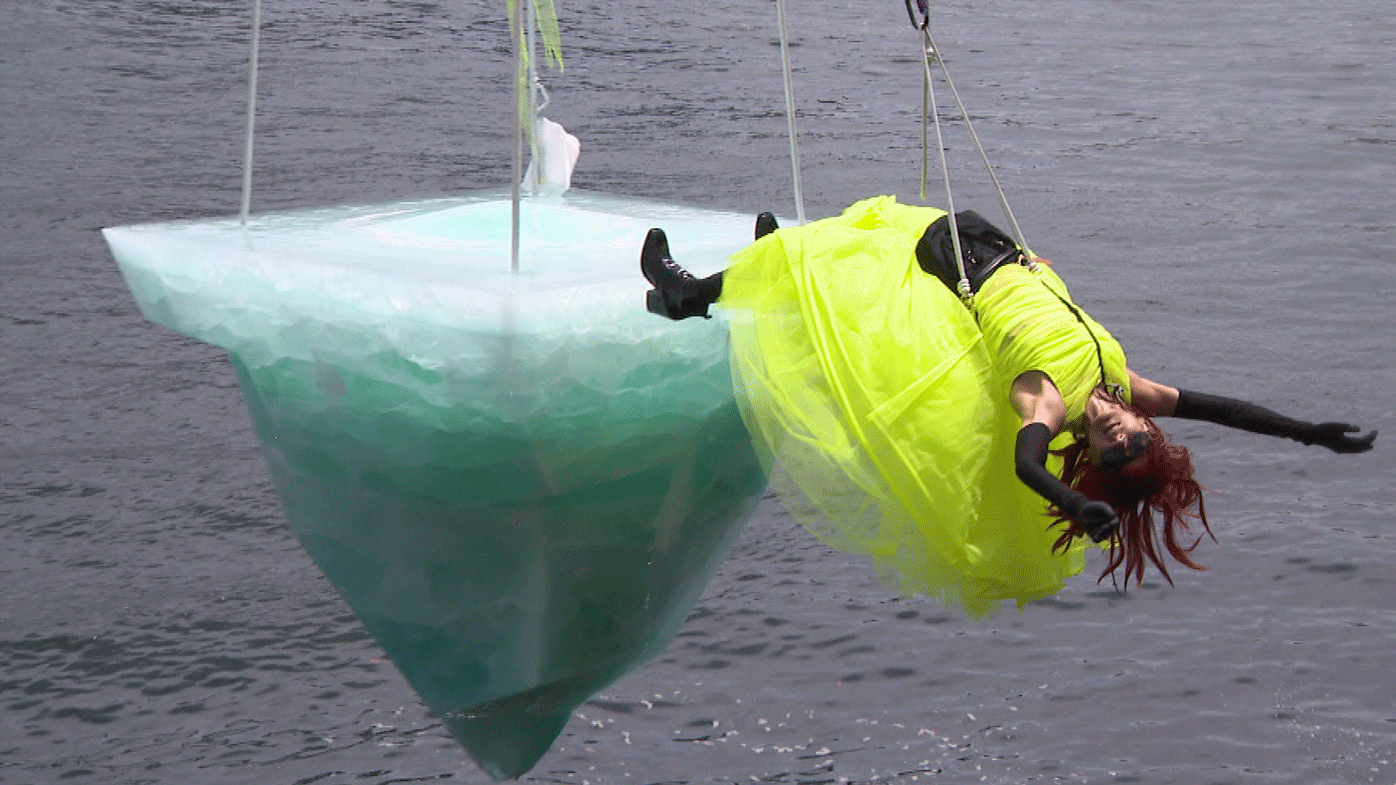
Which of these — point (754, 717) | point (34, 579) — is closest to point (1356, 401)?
point (754, 717)

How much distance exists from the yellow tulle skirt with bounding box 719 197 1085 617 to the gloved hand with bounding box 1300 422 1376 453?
1.76 ft

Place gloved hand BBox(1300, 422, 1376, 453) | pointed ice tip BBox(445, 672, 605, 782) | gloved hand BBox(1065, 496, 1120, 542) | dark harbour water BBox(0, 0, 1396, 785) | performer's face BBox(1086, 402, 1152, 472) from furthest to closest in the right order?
1. dark harbour water BBox(0, 0, 1396, 785)
2. pointed ice tip BBox(445, 672, 605, 782)
3. gloved hand BBox(1300, 422, 1376, 453)
4. performer's face BBox(1086, 402, 1152, 472)
5. gloved hand BBox(1065, 496, 1120, 542)

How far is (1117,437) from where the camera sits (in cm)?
323

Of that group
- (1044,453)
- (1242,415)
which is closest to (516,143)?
(1044,453)

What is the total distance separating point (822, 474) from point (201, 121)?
9.31 metres

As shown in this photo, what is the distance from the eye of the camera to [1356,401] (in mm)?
8289

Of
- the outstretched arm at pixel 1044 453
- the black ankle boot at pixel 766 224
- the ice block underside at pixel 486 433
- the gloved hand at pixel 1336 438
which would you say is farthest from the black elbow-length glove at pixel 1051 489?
the black ankle boot at pixel 766 224

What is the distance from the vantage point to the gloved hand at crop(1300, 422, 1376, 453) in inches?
132

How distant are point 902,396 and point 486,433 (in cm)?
88

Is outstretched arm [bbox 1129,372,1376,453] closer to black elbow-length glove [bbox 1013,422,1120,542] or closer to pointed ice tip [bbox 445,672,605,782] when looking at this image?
black elbow-length glove [bbox 1013,422,1120,542]

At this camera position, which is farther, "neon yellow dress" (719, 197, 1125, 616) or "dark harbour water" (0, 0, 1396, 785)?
"dark harbour water" (0, 0, 1396, 785)

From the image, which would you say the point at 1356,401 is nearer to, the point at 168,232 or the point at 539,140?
the point at 539,140

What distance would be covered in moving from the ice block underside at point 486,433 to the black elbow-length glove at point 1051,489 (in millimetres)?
856

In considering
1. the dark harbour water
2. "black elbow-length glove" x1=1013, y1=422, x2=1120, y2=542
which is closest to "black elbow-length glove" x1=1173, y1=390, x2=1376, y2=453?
"black elbow-length glove" x1=1013, y1=422, x2=1120, y2=542
